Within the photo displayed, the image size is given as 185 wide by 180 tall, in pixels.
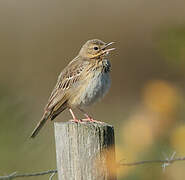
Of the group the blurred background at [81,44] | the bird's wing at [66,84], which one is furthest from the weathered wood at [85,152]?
the blurred background at [81,44]

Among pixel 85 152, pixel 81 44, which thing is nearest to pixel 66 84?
pixel 85 152

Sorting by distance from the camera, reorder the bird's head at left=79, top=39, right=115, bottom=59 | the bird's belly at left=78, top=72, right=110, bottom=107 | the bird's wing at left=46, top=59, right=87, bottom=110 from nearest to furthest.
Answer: the bird's belly at left=78, top=72, right=110, bottom=107 → the bird's wing at left=46, top=59, right=87, bottom=110 → the bird's head at left=79, top=39, right=115, bottom=59

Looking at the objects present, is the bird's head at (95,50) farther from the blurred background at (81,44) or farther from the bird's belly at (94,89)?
the blurred background at (81,44)

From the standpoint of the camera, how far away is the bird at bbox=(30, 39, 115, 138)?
28.5 feet

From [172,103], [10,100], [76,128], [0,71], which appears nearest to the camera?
[76,128]

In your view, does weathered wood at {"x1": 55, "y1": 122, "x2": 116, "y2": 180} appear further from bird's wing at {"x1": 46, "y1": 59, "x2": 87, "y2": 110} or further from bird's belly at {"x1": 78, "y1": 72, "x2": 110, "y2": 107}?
bird's wing at {"x1": 46, "y1": 59, "x2": 87, "y2": 110}

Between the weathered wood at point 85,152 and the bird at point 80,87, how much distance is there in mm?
2549

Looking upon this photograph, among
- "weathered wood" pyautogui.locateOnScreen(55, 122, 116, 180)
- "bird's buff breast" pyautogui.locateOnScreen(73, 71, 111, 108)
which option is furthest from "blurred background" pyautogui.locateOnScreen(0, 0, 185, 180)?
"weathered wood" pyautogui.locateOnScreen(55, 122, 116, 180)

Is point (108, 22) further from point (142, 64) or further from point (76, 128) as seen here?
point (76, 128)

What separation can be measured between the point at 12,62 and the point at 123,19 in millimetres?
2960

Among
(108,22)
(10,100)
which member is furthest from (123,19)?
(10,100)

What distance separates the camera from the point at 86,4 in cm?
2025

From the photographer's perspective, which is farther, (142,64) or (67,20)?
(67,20)

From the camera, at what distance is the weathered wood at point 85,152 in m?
6.00
